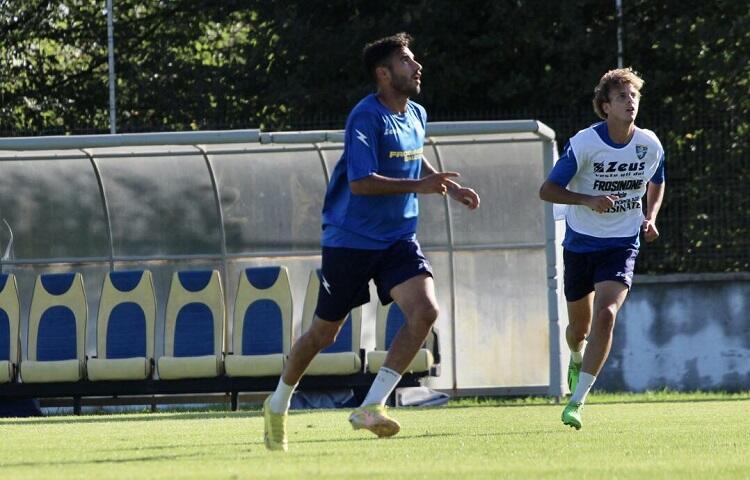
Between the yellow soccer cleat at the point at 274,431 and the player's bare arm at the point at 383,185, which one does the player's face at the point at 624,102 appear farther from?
the yellow soccer cleat at the point at 274,431

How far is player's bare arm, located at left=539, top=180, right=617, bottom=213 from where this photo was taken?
909 centimetres

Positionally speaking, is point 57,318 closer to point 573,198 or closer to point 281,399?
point 573,198

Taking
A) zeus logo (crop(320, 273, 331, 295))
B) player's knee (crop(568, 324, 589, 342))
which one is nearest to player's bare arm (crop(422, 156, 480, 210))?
zeus logo (crop(320, 273, 331, 295))

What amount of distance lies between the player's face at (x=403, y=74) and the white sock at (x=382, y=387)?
1.41 meters

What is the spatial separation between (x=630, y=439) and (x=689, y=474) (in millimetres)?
2170

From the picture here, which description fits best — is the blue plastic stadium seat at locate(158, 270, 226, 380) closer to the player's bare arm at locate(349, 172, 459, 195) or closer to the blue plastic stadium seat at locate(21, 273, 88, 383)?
the blue plastic stadium seat at locate(21, 273, 88, 383)

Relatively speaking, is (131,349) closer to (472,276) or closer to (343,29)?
(472,276)

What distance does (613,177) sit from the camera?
9625mm

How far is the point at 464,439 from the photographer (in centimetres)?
891

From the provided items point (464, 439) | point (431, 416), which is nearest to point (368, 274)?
point (464, 439)

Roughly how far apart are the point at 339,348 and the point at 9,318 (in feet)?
10.6

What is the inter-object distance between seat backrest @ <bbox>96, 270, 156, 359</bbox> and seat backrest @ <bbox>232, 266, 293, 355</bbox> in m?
0.84

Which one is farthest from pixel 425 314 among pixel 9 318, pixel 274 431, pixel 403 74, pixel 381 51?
Result: pixel 9 318

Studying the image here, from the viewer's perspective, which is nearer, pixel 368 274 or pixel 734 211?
pixel 368 274
